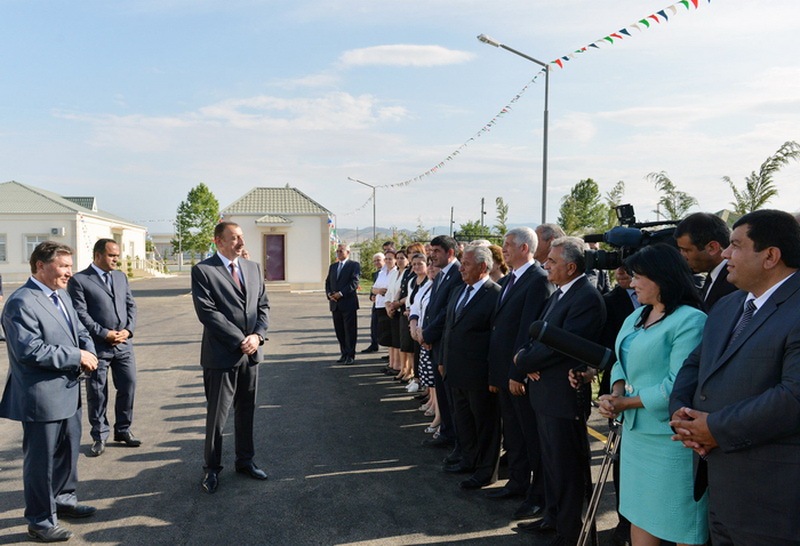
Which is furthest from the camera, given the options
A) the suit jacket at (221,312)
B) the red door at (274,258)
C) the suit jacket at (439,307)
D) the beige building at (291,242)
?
the red door at (274,258)

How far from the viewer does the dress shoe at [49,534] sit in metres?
4.00

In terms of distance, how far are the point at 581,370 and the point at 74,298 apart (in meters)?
4.86

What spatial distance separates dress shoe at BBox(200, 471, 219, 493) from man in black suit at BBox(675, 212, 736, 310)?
158 inches

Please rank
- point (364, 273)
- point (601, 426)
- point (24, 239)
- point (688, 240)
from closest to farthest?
point (688, 240)
point (601, 426)
point (364, 273)
point (24, 239)

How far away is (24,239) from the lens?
40.2 meters

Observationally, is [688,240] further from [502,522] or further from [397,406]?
[397,406]

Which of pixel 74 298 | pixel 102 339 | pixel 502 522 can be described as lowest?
pixel 502 522

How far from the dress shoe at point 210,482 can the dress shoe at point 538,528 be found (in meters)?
2.50

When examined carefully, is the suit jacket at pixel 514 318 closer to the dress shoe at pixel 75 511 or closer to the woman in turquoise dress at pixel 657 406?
the woman in turquoise dress at pixel 657 406

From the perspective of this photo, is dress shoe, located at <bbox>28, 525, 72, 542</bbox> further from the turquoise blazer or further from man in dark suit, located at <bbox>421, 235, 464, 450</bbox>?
the turquoise blazer

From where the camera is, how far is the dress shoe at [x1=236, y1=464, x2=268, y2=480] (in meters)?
5.19

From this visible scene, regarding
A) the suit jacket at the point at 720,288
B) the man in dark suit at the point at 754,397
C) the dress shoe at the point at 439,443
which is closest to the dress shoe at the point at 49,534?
the dress shoe at the point at 439,443

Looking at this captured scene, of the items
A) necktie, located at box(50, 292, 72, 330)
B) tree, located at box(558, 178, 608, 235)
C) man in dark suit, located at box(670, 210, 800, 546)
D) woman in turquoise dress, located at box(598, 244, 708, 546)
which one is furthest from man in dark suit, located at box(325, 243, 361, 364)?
tree, located at box(558, 178, 608, 235)

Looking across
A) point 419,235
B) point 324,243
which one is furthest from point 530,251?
point 419,235
